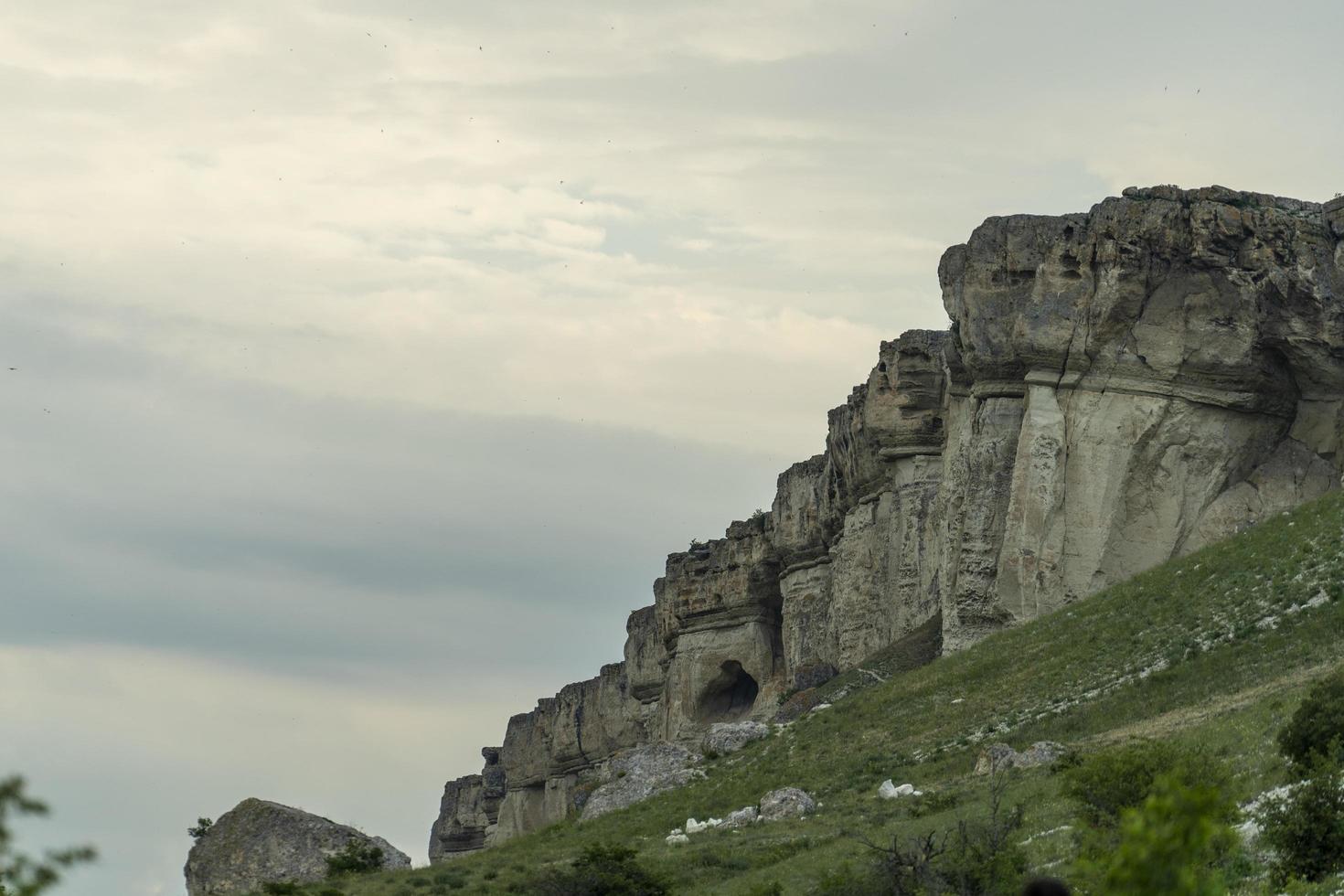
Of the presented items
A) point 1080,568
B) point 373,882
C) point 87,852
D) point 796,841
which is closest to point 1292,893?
point 87,852

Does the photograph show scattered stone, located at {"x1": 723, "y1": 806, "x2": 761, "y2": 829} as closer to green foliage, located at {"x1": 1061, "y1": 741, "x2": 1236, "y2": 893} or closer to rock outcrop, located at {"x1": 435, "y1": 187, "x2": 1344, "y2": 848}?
green foliage, located at {"x1": 1061, "y1": 741, "x2": 1236, "y2": 893}

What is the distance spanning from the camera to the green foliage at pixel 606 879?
28891 mm

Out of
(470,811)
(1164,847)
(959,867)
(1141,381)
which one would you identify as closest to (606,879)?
(959,867)

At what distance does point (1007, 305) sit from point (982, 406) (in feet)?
9.54

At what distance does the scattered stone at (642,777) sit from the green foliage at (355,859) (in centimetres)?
685

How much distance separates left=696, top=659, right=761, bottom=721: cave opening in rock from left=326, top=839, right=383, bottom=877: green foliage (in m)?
43.3

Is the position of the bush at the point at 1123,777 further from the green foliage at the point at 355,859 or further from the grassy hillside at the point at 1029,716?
the green foliage at the point at 355,859

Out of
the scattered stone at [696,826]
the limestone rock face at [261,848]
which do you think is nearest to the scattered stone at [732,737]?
the scattered stone at [696,826]

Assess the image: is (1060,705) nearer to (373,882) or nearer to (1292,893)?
(373,882)

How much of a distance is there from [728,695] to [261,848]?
46.1 meters

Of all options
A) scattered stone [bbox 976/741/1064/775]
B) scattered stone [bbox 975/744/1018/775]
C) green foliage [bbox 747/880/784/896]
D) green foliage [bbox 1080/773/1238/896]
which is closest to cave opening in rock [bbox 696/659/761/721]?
scattered stone [bbox 975/744/1018/775]

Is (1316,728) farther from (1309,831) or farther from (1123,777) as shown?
(1309,831)

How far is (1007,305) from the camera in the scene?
168 ft

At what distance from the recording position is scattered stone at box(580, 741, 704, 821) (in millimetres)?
43812
